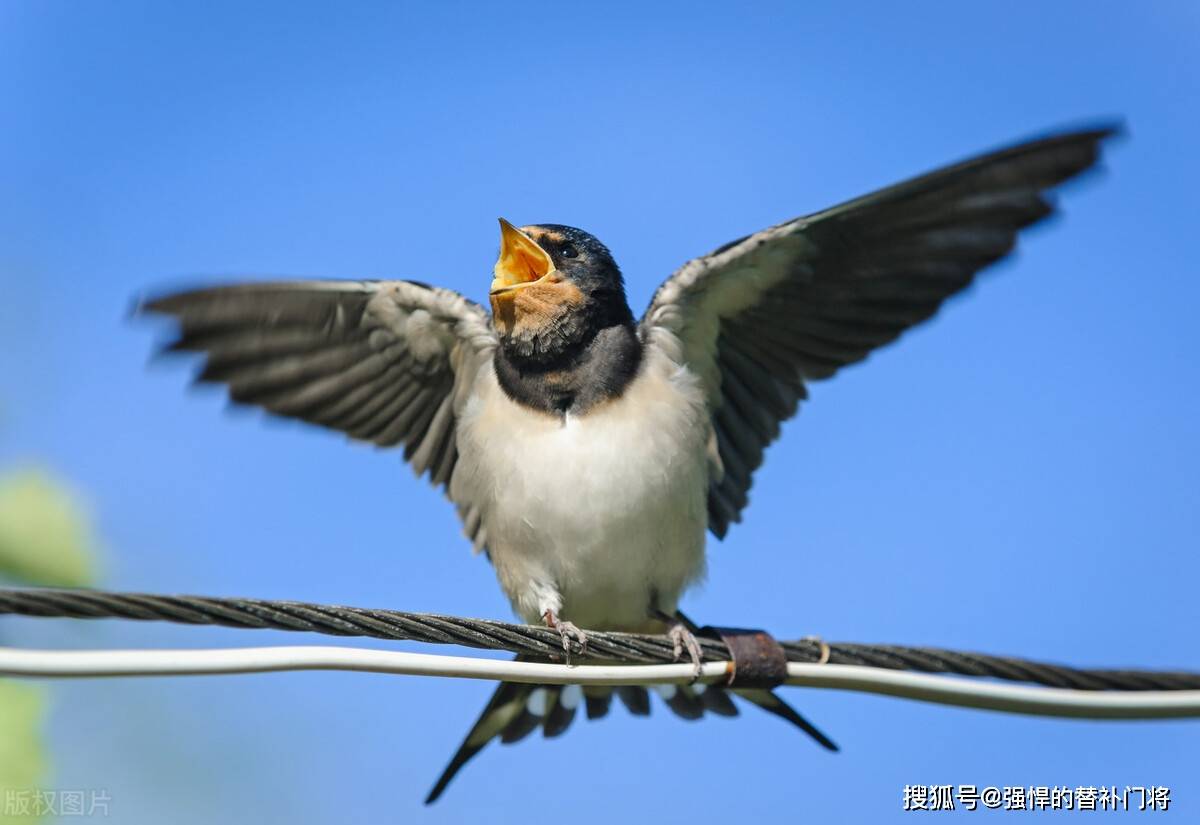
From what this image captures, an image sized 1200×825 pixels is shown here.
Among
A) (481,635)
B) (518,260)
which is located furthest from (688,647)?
(518,260)

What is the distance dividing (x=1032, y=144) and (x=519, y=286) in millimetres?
1787

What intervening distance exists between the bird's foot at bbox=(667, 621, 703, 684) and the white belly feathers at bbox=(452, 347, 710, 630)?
2.26ft

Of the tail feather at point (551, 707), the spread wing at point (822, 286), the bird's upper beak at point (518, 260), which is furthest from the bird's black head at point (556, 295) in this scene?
the tail feather at point (551, 707)

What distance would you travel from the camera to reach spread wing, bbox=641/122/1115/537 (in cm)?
446

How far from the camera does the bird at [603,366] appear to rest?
445 cm

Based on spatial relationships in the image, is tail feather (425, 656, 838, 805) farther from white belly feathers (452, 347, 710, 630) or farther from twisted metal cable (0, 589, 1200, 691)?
twisted metal cable (0, 589, 1200, 691)

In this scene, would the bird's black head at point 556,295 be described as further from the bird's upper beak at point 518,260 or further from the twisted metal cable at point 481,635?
the twisted metal cable at point 481,635

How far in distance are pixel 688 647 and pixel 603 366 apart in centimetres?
135

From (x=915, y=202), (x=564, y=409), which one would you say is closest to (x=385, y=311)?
(x=564, y=409)

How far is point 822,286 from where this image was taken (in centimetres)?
489

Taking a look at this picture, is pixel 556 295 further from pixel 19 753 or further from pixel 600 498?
pixel 19 753

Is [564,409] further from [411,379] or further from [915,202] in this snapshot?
[915,202]

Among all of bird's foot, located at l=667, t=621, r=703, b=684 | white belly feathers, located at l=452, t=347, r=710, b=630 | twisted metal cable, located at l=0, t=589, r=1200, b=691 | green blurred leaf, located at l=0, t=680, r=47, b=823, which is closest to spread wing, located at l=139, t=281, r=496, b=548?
white belly feathers, located at l=452, t=347, r=710, b=630

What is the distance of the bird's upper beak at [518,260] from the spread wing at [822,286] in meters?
0.46
